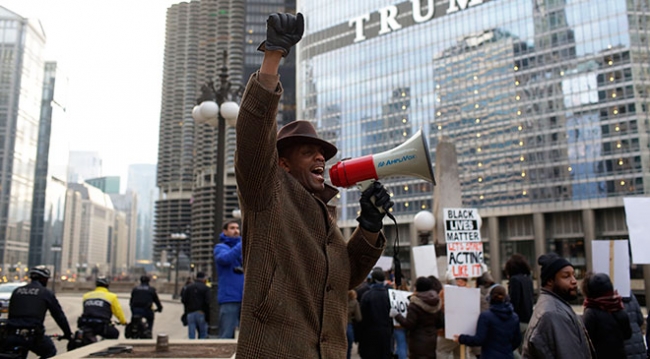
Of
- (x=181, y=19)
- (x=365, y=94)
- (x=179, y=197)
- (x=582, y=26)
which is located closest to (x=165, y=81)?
(x=181, y=19)

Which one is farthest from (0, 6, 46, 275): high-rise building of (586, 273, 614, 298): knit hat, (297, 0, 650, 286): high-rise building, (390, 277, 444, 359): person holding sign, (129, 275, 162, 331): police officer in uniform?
(586, 273, 614, 298): knit hat

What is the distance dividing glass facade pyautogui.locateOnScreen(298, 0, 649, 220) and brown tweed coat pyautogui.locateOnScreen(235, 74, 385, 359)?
202ft

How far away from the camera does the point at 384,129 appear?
3142 inches

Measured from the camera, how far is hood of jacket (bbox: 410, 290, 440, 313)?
25.6 feet

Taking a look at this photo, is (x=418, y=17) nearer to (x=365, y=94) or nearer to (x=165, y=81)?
(x=365, y=94)

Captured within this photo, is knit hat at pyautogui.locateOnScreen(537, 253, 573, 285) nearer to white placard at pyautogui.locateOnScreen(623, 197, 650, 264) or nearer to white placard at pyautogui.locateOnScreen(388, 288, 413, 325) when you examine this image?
white placard at pyautogui.locateOnScreen(623, 197, 650, 264)

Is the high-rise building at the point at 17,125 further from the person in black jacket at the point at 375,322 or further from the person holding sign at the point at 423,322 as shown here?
the person holding sign at the point at 423,322

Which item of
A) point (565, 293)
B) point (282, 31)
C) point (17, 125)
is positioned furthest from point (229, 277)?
point (17, 125)

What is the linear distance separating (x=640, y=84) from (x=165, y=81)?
157 meters

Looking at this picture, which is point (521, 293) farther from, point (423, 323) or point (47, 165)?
point (47, 165)

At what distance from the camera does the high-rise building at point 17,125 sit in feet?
287

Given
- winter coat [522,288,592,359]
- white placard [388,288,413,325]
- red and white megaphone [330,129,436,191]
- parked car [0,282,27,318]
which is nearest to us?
red and white megaphone [330,129,436,191]

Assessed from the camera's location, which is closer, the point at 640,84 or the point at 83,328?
the point at 83,328

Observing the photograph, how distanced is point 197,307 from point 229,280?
429 centimetres
